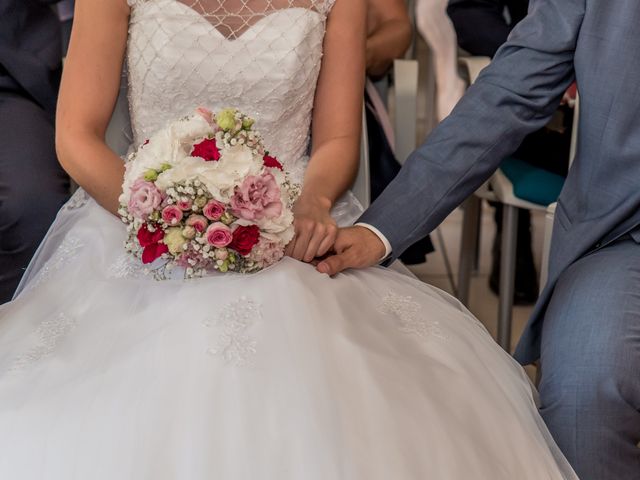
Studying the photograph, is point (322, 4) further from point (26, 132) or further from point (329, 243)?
point (26, 132)

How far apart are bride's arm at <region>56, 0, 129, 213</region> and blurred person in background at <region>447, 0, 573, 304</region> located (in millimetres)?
1117

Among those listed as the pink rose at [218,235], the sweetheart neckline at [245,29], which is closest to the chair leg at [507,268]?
the sweetheart neckline at [245,29]

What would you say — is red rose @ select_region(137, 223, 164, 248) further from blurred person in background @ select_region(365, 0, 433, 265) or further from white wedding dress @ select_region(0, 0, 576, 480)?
blurred person in background @ select_region(365, 0, 433, 265)

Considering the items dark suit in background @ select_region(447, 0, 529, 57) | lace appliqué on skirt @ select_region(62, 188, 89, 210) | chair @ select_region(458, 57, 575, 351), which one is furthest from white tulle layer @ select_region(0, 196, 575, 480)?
dark suit in background @ select_region(447, 0, 529, 57)

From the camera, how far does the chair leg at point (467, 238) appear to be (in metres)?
2.79

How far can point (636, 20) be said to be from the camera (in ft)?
5.04

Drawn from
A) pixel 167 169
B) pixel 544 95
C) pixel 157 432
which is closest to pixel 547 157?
pixel 544 95

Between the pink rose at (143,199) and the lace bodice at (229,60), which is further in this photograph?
the lace bodice at (229,60)

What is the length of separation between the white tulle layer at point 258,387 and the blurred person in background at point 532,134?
3.49ft

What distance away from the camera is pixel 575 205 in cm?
169

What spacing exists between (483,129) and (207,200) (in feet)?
1.91

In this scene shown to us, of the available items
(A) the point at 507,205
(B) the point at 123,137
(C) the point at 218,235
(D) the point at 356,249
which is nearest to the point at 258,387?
(C) the point at 218,235

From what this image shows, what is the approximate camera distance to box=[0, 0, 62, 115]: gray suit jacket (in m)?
2.16

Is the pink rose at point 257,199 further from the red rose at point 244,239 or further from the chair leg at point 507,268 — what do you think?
the chair leg at point 507,268
